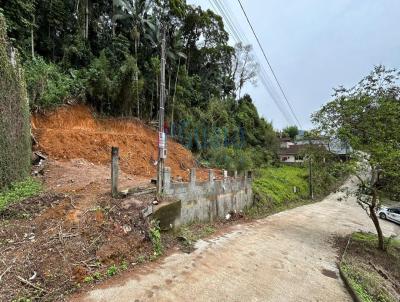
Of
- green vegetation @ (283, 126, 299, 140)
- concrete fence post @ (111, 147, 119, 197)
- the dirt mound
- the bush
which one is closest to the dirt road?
concrete fence post @ (111, 147, 119, 197)

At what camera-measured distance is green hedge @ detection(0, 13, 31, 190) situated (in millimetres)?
6020

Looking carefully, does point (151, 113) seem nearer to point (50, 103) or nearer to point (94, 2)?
point (50, 103)

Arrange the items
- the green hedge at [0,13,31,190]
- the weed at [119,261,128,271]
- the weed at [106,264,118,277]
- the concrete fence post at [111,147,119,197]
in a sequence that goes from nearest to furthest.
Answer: the weed at [106,264,118,277] → the weed at [119,261,128,271] → the concrete fence post at [111,147,119,197] → the green hedge at [0,13,31,190]

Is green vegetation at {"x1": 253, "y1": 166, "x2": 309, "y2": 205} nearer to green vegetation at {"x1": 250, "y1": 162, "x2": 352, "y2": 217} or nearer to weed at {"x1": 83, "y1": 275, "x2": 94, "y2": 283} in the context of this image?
green vegetation at {"x1": 250, "y1": 162, "x2": 352, "y2": 217}

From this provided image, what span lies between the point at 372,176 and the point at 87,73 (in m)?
12.8

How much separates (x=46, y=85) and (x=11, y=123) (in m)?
5.02

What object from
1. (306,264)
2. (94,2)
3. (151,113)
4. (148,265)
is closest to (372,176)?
(306,264)

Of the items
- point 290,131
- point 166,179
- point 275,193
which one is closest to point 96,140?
point 166,179

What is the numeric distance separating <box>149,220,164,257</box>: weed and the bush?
7.98 metres

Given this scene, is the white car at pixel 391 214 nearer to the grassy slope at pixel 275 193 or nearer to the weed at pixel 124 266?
the grassy slope at pixel 275 193

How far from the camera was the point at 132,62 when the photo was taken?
13820 mm

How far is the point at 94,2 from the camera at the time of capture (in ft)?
56.6

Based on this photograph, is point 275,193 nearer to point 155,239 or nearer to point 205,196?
point 205,196

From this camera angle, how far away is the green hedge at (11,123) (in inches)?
237
